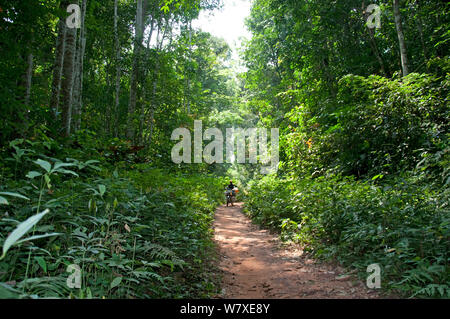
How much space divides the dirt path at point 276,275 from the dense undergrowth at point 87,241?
0.44 metres

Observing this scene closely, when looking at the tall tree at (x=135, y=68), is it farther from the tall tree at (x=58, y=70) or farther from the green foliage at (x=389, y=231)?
the green foliage at (x=389, y=231)

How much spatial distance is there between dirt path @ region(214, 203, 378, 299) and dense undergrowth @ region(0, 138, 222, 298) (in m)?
0.44

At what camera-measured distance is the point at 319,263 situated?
4395mm

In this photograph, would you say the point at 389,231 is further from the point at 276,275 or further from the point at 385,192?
the point at 276,275

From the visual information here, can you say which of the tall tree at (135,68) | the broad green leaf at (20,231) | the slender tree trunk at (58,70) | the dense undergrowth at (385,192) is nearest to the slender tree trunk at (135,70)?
the tall tree at (135,68)

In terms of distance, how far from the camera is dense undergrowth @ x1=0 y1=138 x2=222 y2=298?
80.0 inches

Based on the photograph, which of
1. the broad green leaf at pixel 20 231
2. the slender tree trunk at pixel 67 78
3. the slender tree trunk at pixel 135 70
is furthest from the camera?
the slender tree trunk at pixel 135 70

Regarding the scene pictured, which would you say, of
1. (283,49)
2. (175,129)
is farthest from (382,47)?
(175,129)

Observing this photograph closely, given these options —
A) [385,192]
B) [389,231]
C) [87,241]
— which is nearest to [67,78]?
[87,241]

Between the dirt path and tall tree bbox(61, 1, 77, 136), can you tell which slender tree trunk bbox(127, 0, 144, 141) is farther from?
the dirt path


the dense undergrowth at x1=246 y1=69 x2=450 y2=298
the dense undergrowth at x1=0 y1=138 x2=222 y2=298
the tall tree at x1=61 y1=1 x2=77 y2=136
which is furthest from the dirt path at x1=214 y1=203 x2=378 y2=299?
the tall tree at x1=61 y1=1 x2=77 y2=136

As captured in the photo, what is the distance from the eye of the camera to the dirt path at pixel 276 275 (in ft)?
10.9

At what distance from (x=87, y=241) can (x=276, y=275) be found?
2821 millimetres

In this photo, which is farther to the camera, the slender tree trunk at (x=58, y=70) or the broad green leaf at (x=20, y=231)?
the slender tree trunk at (x=58, y=70)
